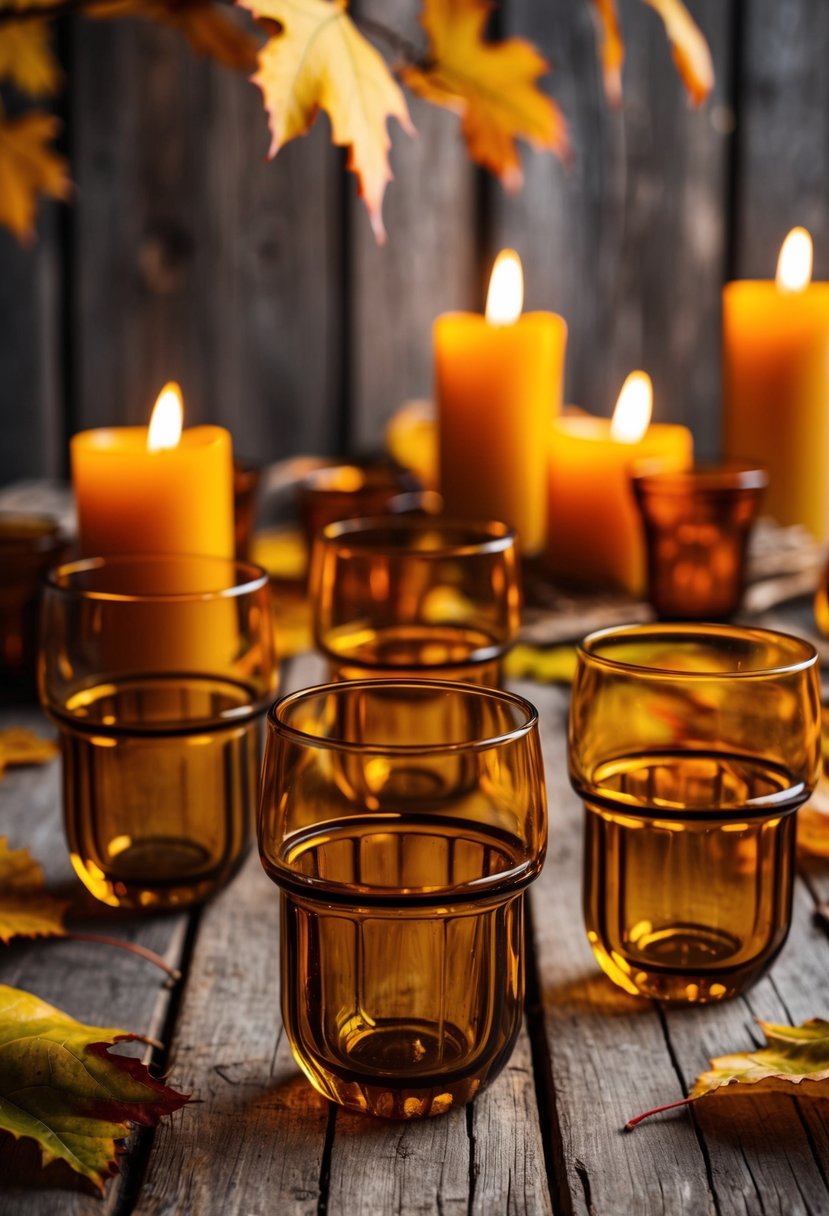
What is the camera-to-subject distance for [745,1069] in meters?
0.56

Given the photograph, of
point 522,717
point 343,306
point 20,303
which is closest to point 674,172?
point 343,306

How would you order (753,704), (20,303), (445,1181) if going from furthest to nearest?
(20,303), (753,704), (445,1181)

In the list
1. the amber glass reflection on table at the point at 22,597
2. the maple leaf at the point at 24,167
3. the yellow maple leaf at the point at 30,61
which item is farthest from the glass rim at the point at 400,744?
the yellow maple leaf at the point at 30,61

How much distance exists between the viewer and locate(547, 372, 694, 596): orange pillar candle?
1157 millimetres

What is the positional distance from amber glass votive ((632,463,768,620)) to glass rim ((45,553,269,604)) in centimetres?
39

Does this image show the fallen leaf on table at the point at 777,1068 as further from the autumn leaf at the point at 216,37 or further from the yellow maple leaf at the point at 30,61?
the yellow maple leaf at the point at 30,61

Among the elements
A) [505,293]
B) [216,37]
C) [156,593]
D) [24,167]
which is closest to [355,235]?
[24,167]

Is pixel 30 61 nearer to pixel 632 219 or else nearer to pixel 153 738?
pixel 632 219

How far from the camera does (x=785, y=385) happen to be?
4.01 feet

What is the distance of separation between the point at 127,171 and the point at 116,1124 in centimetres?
145

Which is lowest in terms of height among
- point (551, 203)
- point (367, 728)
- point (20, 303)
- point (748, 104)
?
point (367, 728)

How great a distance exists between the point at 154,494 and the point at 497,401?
42 centimetres

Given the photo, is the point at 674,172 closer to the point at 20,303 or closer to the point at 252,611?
the point at 20,303

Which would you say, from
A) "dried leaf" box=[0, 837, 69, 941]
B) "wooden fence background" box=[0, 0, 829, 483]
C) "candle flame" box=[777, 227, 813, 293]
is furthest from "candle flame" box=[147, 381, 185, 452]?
"wooden fence background" box=[0, 0, 829, 483]
